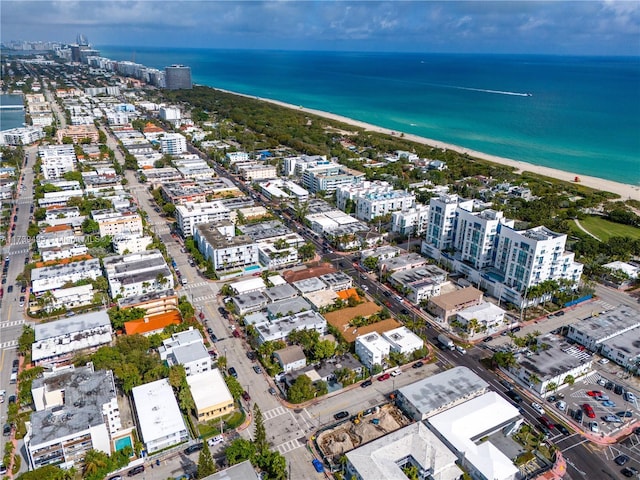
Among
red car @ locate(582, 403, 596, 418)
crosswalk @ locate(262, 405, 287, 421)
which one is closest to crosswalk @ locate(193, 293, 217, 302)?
crosswalk @ locate(262, 405, 287, 421)

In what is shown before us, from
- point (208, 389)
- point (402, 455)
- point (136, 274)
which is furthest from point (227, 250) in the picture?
point (402, 455)

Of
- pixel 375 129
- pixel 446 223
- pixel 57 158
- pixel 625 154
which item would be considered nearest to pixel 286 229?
pixel 446 223

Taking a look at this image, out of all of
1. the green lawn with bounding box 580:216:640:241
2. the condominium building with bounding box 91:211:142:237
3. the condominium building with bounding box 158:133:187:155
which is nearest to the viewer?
the condominium building with bounding box 91:211:142:237

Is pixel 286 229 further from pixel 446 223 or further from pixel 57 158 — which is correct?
pixel 57 158

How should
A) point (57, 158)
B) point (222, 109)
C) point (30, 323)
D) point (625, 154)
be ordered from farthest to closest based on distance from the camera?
1. point (222, 109)
2. point (625, 154)
3. point (57, 158)
4. point (30, 323)

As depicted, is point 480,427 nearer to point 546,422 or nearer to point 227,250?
point 546,422

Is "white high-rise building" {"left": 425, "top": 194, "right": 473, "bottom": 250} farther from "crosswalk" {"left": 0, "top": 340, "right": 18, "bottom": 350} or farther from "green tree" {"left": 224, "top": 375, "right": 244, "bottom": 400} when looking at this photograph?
"crosswalk" {"left": 0, "top": 340, "right": 18, "bottom": 350}
